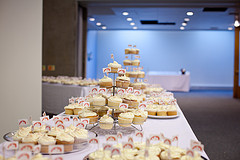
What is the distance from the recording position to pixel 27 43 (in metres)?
3.52

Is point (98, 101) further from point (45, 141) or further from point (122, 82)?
point (45, 141)

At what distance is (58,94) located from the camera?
5.41 metres

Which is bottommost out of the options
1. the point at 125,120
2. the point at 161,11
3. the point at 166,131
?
the point at 166,131

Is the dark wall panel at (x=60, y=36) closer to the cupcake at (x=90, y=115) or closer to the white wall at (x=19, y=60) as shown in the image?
the white wall at (x=19, y=60)

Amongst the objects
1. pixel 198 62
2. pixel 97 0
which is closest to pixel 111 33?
pixel 198 62

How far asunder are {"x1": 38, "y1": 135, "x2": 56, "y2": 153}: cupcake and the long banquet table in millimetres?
99

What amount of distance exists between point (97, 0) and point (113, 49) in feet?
20.7

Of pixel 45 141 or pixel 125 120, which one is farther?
pixel 125 120

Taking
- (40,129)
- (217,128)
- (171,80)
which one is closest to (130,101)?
(40,129)

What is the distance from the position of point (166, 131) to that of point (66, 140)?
2.80ft

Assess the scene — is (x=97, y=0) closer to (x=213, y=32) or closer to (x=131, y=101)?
(x=131, y=101)

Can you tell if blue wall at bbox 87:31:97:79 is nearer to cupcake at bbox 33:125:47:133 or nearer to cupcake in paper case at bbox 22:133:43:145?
cupcake at bbox 33:125:47:133

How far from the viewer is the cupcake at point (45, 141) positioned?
4.52 feet

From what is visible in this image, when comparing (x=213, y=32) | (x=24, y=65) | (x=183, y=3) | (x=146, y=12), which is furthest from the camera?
(x=213, y=32)
